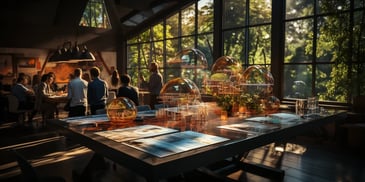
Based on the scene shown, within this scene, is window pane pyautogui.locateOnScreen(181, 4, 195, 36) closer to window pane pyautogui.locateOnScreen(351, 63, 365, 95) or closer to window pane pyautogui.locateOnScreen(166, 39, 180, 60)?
window pane pyautogui.locateOnScreen(166, 39, 180, 60)

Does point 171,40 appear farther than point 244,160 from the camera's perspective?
Yes

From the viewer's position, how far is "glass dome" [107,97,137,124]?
250 centimetres

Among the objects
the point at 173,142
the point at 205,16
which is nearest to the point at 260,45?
the point at 205,16

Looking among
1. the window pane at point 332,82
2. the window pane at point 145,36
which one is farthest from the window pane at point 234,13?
the window pane at point 145,36

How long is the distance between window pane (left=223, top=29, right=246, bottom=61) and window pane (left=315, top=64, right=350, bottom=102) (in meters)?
2.13

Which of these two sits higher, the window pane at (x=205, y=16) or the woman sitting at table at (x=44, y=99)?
the window pane at (x=205, y=16)

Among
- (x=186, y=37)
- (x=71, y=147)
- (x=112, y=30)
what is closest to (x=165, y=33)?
(x=186, y=37)

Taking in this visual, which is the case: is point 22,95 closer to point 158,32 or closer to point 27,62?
point 27,62

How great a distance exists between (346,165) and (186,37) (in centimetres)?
643

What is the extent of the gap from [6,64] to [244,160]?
845 cm

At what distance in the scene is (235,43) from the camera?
8180mm

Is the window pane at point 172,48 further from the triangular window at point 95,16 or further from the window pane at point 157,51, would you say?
the triangular window at point 95,16

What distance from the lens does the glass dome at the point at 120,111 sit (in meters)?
2.50

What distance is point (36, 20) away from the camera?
10.1 meters
